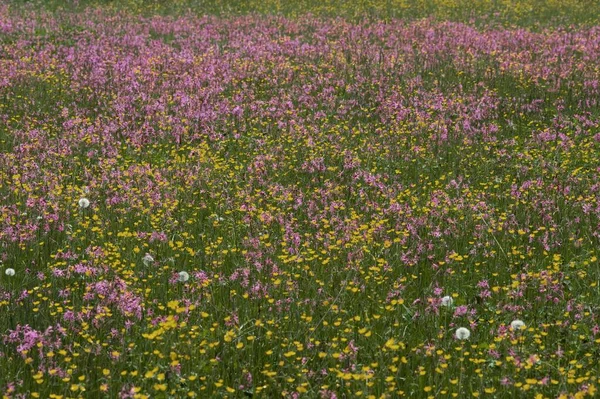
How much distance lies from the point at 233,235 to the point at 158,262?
88 centimetres

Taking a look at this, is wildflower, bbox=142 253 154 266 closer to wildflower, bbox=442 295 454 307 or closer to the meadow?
the meadow

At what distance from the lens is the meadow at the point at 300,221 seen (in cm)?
501

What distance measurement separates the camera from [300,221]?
7.79 metres

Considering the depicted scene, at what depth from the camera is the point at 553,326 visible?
5.54m

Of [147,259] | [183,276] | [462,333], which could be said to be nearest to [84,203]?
[147,259]

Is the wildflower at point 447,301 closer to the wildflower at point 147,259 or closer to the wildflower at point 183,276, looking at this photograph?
the wildflower at point 183,276

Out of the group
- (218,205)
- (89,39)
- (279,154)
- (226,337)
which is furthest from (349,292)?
(89,39)

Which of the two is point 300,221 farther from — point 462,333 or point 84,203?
point 462,333

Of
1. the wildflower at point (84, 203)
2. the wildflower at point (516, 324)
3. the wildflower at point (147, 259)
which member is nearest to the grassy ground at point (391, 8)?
the wildflower at point (84, 203)

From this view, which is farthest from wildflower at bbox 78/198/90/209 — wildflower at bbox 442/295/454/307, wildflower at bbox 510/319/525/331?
wildflower at bbox 510/319/525/331

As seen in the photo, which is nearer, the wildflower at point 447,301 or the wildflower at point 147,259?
the wildflower at point 447,301

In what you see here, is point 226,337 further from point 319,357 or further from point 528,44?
point 528,44

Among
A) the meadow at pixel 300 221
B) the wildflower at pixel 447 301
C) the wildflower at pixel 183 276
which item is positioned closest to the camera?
the meadow at pixel 300 221

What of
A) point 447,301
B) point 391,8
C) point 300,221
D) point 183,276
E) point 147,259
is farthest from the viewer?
point 391,8
